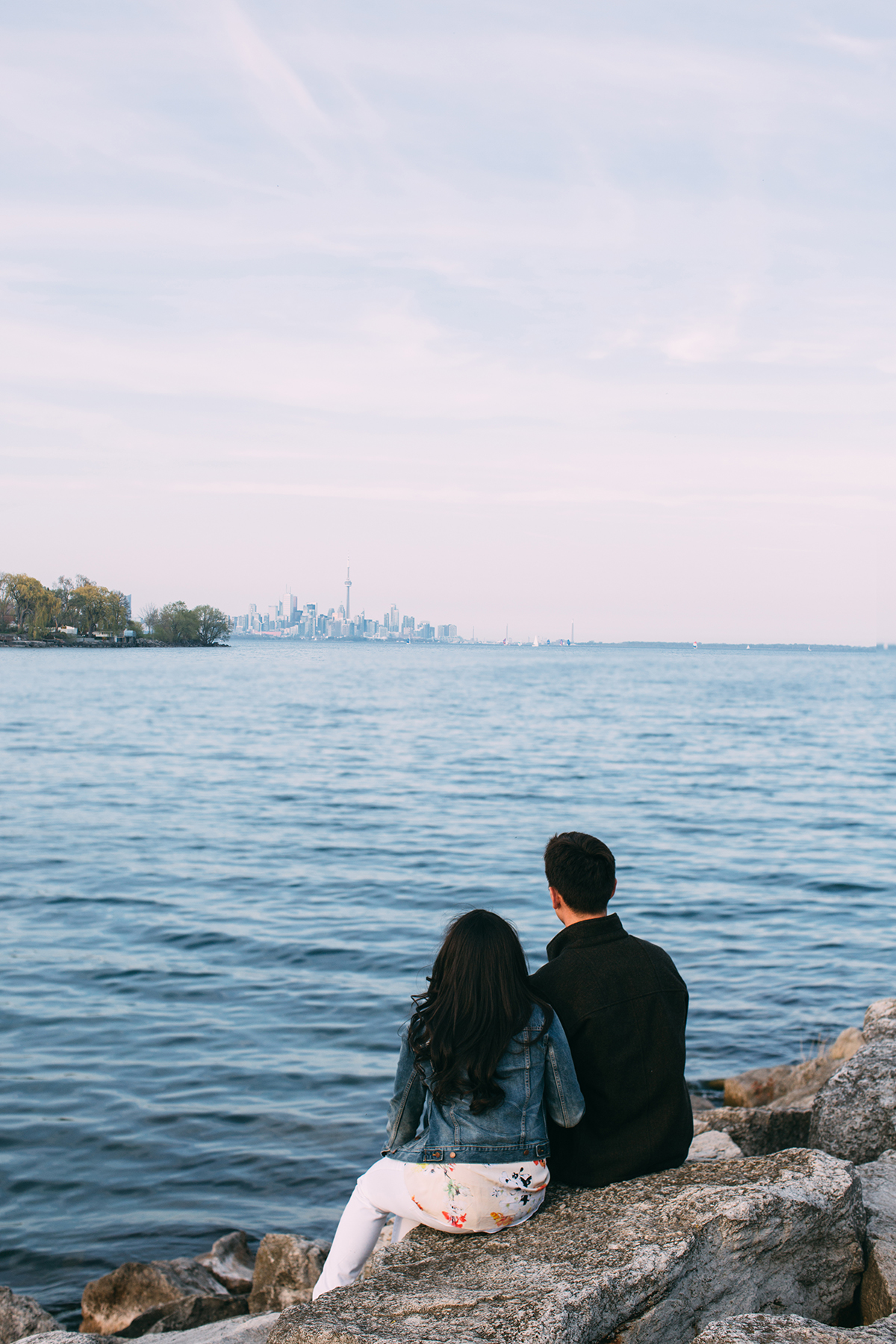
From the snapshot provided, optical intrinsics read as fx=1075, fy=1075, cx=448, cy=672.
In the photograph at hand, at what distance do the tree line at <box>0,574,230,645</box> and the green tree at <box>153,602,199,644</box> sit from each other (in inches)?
5.2

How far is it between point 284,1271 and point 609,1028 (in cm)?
321

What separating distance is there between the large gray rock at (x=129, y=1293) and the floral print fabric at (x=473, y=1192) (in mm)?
2783

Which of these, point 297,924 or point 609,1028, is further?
point 297,924

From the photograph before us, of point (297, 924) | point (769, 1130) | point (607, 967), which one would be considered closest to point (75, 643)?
point (297, 924)

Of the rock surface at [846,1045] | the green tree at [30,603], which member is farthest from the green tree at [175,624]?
the rock surface at [846,1045]

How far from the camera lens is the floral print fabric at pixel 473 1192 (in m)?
3.78

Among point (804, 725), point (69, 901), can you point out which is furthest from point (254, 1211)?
point (804, 725)

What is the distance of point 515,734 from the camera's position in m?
46.5

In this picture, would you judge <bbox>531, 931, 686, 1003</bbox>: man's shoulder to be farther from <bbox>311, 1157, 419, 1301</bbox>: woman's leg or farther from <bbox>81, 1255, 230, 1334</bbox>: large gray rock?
<bbox>81, 1255, 230, 1334</bbox>: large gray rock

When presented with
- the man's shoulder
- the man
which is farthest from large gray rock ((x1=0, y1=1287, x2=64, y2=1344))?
the man's shoulder

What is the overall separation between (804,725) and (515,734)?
17.5 meters

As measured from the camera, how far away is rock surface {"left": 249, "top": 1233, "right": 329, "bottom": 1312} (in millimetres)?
5812

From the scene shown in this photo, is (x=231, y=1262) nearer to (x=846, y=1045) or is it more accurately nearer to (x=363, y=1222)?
(x=363, y=1222)

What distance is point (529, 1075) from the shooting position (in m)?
3.77
